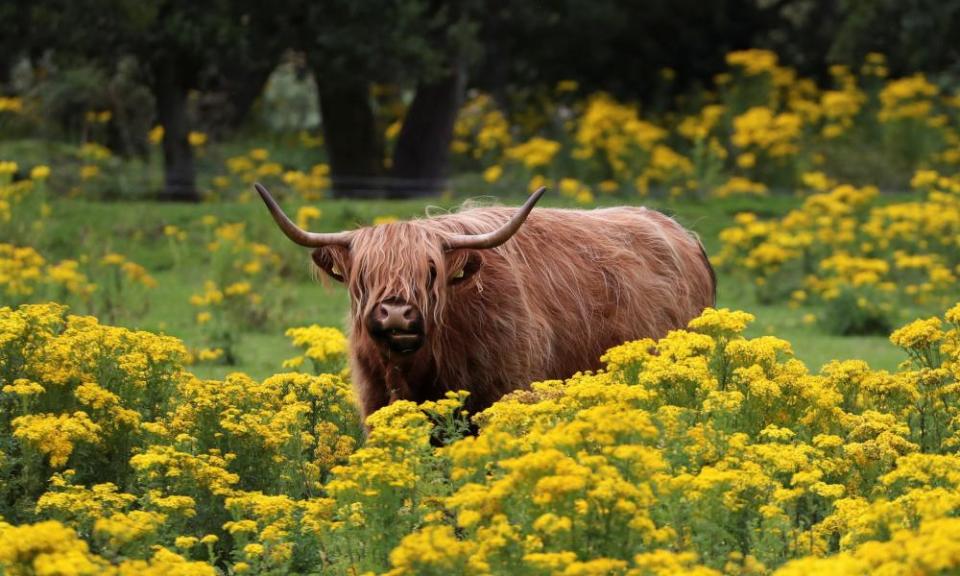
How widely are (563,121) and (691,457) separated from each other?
73.1 feet

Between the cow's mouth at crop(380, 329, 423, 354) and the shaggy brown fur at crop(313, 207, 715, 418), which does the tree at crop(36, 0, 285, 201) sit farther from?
the cow's mouth at crop(380, 329, 423, 354)

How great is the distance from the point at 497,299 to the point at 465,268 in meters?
0.29

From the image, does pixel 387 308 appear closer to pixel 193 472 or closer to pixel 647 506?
pixel 193 472

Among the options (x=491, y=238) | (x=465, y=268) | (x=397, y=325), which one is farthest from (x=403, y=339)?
(x=491, y=238)

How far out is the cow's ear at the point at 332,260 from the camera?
8.78m

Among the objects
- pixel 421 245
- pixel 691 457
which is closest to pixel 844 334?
pixel 421 245

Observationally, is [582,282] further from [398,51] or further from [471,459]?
[398,51]

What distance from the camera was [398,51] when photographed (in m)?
21.5

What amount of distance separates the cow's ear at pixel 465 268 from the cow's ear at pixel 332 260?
22.4 inches

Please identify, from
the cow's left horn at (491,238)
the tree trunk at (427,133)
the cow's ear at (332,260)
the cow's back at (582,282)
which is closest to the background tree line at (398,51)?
the tree trunk at (427,133)

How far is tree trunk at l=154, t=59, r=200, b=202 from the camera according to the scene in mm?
22328

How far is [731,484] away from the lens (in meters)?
6.29

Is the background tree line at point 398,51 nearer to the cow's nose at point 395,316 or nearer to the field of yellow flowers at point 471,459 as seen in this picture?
the field of yellow flowers at point 471,459

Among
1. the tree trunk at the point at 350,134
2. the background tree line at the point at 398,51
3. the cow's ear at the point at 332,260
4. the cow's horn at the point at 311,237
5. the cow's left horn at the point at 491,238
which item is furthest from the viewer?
the tree trunk at the point at 350,134
